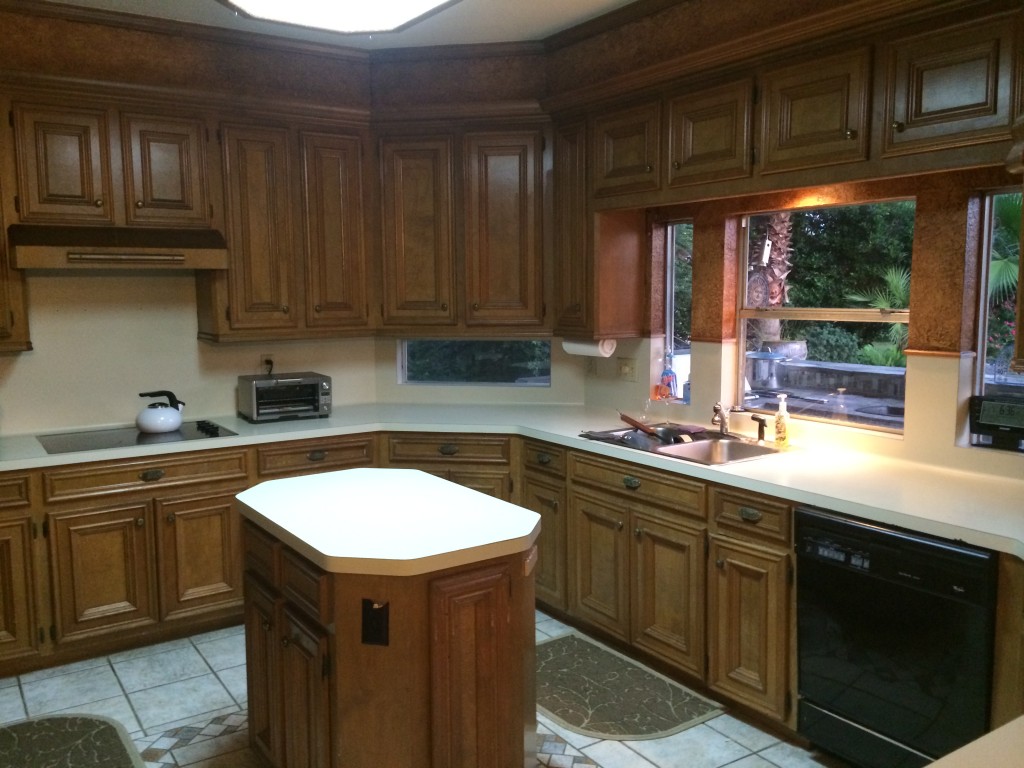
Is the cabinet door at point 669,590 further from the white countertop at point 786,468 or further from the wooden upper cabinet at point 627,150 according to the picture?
the wooden upper cabinet at point 627,150

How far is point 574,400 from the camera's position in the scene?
4.39 metres

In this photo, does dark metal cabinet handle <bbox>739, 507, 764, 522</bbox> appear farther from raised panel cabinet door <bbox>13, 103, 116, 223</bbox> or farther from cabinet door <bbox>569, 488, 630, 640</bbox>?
raised panel cabinet door <bbox>13, 103, 116, 223</bbox>

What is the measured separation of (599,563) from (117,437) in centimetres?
221

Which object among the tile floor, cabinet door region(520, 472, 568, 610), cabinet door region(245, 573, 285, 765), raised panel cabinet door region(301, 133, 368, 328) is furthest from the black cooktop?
cabinet door region(520, 472, 568, 610)

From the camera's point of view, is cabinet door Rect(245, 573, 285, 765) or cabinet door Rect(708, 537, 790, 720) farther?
cabinet door Rect(708, 537, 790, 720)

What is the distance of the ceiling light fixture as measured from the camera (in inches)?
75.1

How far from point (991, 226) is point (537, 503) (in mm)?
2102

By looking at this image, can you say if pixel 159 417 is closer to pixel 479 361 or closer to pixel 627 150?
pixel 479 361

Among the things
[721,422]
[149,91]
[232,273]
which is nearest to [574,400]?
[721,422]

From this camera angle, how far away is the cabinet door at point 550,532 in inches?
143

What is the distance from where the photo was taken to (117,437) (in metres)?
3.66

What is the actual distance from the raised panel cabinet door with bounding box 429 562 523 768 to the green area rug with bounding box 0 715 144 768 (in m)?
1.28

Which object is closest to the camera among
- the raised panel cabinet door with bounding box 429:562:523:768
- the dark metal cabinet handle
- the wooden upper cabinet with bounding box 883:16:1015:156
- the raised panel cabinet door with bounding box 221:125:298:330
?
the raised panel cabinet door with bounding box 429:562:523:768

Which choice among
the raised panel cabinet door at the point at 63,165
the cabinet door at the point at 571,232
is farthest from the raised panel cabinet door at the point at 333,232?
the cabinet door at the point at 571,232
